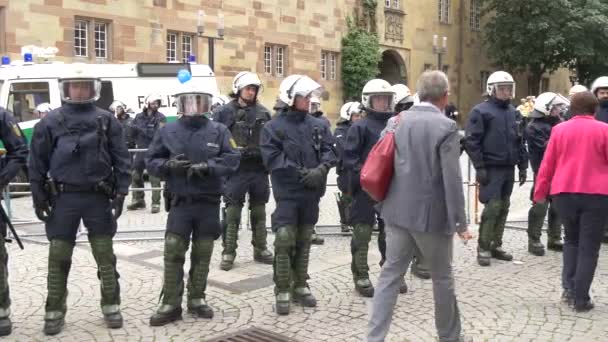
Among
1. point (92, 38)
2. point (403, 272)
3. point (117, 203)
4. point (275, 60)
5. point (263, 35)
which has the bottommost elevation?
point (403, 272)

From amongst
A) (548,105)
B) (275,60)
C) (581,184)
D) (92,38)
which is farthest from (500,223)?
(275,60)

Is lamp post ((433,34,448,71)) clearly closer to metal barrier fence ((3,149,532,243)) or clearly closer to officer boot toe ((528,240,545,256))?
metal barrier fence ((3,149,532,243))

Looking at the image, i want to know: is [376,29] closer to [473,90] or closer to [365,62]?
[365,62]

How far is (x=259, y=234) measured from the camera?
7984 millimetres

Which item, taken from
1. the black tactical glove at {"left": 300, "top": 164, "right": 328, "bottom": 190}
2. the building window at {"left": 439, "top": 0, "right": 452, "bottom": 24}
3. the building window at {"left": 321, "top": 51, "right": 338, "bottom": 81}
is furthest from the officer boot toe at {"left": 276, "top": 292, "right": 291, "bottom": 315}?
the building window at {"left": 439, "top": 0, "right": 452, "bottom": 24}

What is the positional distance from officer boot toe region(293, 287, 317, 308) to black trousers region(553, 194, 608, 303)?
2.23 m

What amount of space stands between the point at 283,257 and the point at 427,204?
1.78 m

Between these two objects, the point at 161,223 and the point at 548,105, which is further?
the point at 161,223

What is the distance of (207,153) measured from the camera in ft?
18.5

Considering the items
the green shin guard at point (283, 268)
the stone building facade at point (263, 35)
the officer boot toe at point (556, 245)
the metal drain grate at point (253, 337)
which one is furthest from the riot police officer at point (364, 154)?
the stone building facade at point (263, 35)

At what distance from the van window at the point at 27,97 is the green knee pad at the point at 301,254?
1006 centimetres

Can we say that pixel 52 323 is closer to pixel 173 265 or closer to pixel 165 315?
pixel 165 315

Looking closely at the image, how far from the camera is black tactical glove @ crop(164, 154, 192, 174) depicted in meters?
5.42

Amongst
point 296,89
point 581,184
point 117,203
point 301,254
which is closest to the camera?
point 117,203
